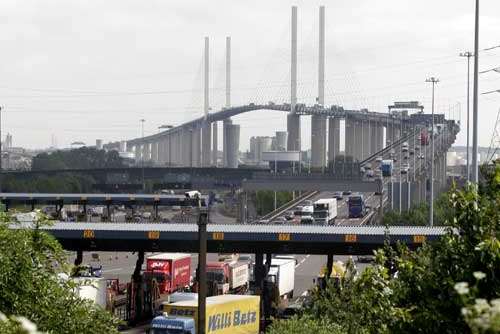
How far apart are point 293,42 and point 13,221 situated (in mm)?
117537

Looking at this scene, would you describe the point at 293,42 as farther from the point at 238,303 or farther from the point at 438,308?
Result: the point at 438,308

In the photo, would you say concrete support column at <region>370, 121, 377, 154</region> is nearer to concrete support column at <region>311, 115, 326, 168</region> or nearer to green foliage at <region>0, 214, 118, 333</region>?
concrete support column at <region>311, 115, 326, 168</region>

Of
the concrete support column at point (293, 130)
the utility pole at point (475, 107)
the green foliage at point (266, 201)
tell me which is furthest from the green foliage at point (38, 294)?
the concrete support column at point (293, 130)

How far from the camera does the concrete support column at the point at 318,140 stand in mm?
168375

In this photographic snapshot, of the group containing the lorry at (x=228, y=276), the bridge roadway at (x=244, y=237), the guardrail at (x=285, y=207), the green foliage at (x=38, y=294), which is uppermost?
the green foliage at (x=38, y=294)

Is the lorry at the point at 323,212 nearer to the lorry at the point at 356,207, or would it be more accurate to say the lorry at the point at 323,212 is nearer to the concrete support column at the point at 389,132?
the lorry at the point at 356,207

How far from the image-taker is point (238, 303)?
29609 mm

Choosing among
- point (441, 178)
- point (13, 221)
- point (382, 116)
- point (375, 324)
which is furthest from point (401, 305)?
point (382, 116)

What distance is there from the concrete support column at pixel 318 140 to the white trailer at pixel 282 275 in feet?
392

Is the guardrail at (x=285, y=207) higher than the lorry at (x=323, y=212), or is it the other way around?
the lorry at (x=323, y=212)

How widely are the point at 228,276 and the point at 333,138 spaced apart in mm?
129664

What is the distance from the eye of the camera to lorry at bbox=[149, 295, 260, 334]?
27109mm

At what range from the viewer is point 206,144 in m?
187

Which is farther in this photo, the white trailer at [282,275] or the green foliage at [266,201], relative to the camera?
the green foliage at [266,201]
